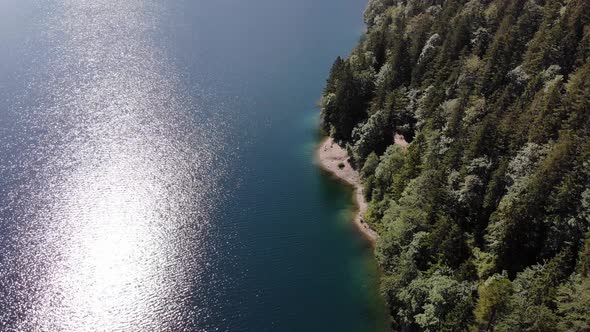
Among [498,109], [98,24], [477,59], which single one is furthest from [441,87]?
[98,24]

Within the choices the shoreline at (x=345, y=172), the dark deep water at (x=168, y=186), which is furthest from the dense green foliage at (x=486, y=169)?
the dark deep water at (x=168, y=186)

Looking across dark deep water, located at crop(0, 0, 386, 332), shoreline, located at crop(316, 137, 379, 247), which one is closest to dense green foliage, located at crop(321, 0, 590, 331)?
shoreline, located at crop(316, 137, 379, 247)

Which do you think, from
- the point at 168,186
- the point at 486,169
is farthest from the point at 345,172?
the point at 486,169

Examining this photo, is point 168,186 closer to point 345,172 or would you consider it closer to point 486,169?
point 345,172

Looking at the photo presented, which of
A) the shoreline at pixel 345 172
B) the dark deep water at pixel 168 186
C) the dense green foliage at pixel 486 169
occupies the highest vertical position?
the dense green foliage at pixel 486 169

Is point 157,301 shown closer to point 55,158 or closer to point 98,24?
point 55,158

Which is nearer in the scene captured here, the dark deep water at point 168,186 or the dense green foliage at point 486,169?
the dense green foliage at point 486,169

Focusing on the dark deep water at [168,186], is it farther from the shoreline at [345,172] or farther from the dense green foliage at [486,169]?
the dense green foliage at [486,169]
